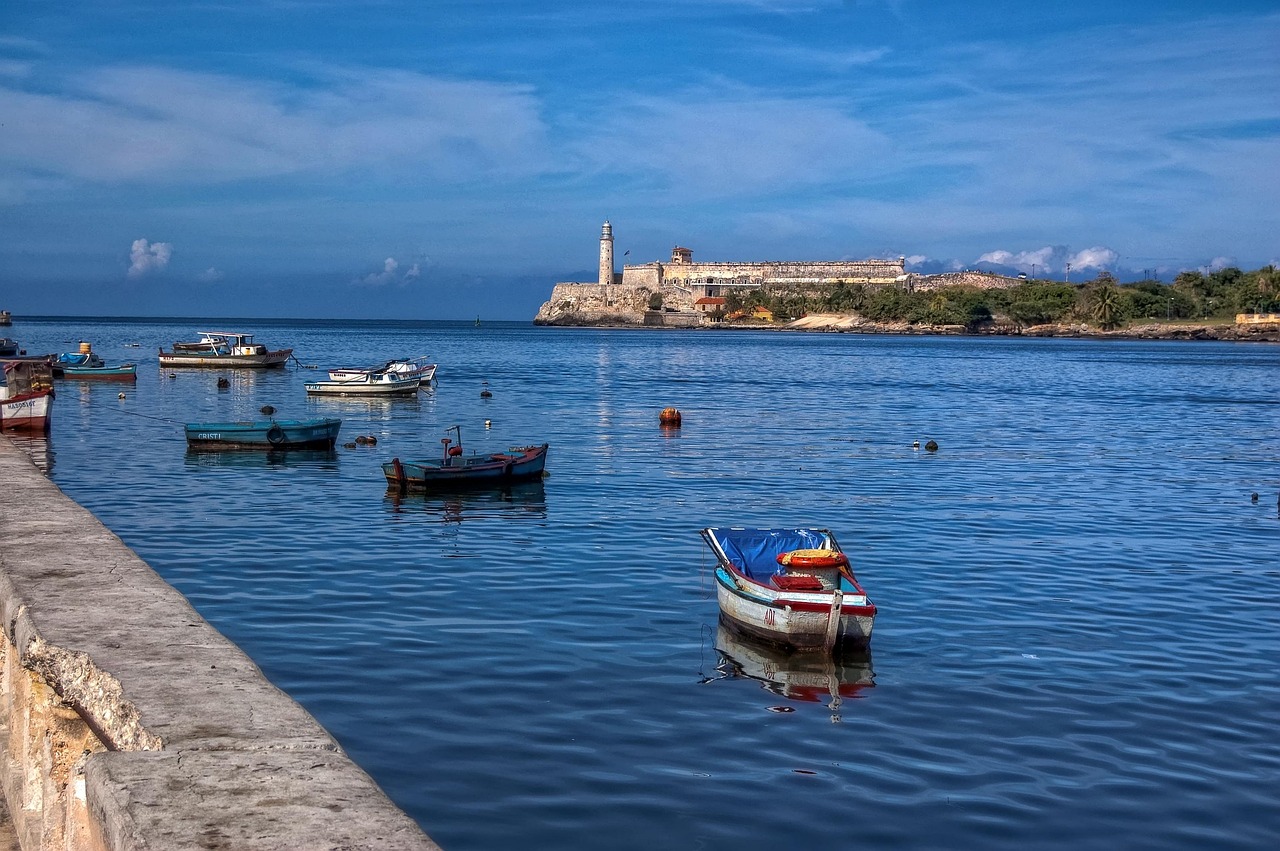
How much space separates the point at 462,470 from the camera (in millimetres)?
22656

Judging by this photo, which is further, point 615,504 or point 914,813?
point 615,504

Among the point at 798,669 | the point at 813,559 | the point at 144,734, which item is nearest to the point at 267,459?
the point at 813,559

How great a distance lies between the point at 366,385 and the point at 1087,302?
151 meters

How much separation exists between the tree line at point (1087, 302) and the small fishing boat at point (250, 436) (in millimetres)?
153922

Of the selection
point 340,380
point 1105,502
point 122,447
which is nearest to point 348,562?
point 1105,502

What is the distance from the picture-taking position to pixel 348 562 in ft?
53.2

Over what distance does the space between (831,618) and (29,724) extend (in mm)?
8024

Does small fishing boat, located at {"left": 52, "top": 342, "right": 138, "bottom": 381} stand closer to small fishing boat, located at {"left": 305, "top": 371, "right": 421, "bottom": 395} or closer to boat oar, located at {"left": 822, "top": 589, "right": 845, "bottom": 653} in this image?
small fishing boat, located at {"left": 305, "top": 371, "right": 421, "bottom": 395}

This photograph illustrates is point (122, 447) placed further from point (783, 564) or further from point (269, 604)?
point (783, 564)

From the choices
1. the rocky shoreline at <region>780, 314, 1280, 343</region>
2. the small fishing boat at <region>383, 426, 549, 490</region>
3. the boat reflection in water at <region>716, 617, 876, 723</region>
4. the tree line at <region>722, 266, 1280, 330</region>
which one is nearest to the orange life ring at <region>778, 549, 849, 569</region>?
the boat reflection in water at <region>716, 617, 876, 723</region>

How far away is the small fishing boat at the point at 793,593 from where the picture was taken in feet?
39.2

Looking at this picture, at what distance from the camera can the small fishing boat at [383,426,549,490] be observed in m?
22.3

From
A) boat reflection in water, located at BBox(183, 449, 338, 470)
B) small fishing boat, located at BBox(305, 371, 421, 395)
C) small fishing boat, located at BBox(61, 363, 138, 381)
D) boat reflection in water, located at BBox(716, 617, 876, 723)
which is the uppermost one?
small fishing boat, located at BBox(61, 363, 138, 381)

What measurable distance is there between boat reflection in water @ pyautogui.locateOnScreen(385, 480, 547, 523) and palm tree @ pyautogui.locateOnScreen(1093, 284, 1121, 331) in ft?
518
